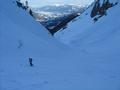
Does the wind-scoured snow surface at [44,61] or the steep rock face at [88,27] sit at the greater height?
the steep rock face at [88,27]

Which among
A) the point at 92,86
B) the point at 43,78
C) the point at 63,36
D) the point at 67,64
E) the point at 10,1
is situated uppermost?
the point at 63,36

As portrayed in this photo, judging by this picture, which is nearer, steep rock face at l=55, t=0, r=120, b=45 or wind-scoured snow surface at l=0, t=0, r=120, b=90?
wind-scoured snow surface at l=0, t=0, r=120, b=90

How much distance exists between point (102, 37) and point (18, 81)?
1360 inches

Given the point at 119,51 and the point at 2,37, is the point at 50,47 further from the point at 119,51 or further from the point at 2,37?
the point at 119,51

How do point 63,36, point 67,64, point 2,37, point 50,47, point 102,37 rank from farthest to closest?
point 63,36 < point 102,37 < point 50,47 < point 2,37 < point 67,64

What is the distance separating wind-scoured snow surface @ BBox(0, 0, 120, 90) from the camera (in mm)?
20083

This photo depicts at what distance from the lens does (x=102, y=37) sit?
2090 inches

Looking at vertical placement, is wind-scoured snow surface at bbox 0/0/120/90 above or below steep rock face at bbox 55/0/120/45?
below

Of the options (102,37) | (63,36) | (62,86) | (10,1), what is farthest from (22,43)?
(63,36)

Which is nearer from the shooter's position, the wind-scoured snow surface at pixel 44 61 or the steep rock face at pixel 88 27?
the wind-scoured snow surface at pixel 44 61

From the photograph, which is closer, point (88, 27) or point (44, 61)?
point (44, 61)

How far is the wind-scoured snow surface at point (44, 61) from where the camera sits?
20083mm

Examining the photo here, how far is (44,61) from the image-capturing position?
2902 cm

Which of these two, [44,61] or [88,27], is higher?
[88,27]
